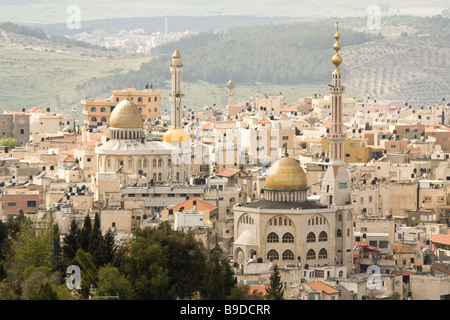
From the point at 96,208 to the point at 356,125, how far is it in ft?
131

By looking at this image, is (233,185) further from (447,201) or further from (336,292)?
(336,292)

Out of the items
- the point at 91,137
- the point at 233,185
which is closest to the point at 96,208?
the point at 233,185

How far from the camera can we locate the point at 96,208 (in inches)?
2931

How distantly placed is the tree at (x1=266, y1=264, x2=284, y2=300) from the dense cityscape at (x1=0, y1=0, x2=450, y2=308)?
0.10 m

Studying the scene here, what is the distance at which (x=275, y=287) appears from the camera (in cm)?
5484

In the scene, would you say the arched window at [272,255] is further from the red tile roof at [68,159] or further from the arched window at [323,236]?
the red tile roof at [68,159]

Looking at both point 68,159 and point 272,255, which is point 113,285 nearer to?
point 272,255

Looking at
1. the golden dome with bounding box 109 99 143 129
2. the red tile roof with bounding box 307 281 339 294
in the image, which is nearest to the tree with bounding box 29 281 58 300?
the red tile roof with bounding box 307 281 339 294

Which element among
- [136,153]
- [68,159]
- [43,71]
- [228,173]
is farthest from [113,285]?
[43,71]

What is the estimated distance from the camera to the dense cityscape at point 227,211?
5569 centimetres

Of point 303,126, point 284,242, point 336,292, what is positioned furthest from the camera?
point 303,126

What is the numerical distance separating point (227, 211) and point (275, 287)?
64.1 ft

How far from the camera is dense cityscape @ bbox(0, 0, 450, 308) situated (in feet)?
183

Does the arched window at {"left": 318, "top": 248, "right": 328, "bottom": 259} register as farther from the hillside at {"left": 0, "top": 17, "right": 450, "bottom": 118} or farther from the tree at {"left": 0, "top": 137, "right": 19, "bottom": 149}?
the hillside at {"left": 0, "top": 17, "right": 450, "bottom": 118}
